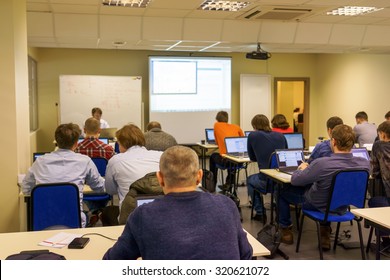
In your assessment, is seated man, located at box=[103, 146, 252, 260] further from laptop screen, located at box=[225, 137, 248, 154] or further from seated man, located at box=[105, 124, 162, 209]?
laptop screen, located at box=[225, 137, 248, 154]

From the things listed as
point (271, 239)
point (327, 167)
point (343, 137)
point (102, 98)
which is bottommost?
point (271, 239)

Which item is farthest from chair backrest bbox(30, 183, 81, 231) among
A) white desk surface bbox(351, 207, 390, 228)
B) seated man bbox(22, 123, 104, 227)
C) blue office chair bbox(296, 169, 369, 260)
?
blue office chair bbox(296, 169, 369, 260)

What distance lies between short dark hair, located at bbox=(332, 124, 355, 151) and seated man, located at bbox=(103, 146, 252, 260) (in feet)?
7.03

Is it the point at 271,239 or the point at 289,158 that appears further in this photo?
the point at 289,158

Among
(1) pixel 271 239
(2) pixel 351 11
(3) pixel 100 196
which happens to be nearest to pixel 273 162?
(1) pixel 271 239

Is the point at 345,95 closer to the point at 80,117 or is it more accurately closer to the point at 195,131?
the point at 195,131

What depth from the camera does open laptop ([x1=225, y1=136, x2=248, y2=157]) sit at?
6199 mm

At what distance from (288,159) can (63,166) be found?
250cm

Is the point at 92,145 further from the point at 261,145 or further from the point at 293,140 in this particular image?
the point at 293,140

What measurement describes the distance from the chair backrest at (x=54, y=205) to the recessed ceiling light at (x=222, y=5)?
3.78 m

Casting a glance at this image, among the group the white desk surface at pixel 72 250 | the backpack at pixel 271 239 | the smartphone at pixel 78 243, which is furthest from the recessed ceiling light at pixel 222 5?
the smartphone at pixel 78 243

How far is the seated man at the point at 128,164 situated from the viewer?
315 cm

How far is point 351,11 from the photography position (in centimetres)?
658
